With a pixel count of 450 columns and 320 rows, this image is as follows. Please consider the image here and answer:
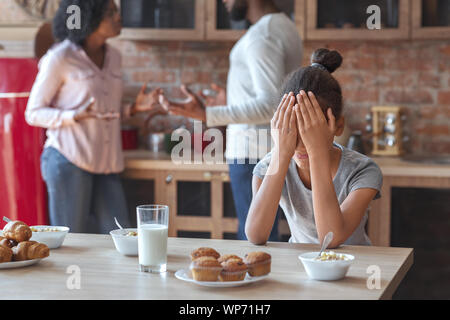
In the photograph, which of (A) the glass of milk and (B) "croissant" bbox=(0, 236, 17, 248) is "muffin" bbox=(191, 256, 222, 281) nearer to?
(A) the glass of milk

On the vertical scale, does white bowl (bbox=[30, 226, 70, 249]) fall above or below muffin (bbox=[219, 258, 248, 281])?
below

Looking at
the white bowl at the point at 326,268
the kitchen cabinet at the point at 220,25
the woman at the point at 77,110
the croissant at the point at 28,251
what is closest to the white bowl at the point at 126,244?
the croissant at the point at 28,251

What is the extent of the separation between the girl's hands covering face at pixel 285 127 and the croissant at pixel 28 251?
2.03 ft

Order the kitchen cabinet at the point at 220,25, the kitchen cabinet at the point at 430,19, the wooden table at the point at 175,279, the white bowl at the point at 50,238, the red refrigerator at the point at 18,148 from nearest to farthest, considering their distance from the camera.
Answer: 1. the wooden table at the point at 175,279
2. the white bowl at the point at 50,238
3. the red refrigerator at the point at 18,148
4. the kitchen cabinet at the point at 430,19
5. the kitchen cabinet at the point at 220,25

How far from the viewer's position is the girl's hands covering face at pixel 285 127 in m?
1.55

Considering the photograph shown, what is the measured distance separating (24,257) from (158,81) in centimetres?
234

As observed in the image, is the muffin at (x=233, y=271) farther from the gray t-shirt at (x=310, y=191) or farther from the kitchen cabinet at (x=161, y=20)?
the kitchen cabinet at (x=161, y=20)

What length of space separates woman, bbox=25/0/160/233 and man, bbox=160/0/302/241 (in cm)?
45

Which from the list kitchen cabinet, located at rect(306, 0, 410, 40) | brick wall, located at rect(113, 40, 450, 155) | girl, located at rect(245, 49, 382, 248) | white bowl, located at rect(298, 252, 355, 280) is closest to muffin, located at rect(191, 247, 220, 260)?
white bowl, located at rect(298, 252, 355, 280)

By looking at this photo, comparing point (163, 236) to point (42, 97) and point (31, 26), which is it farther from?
point (31, 26)

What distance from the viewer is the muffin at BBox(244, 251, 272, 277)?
47.5 inches

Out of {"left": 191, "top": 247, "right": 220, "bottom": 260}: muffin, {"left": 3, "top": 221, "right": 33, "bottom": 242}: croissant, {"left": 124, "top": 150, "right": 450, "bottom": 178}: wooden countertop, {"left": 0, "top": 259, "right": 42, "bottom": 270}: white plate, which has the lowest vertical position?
{"left": 124, "top": 150, "right": 450, "bottom": 178}: wooden countertop

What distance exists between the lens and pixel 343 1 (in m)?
3.10

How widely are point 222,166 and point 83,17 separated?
899mm
